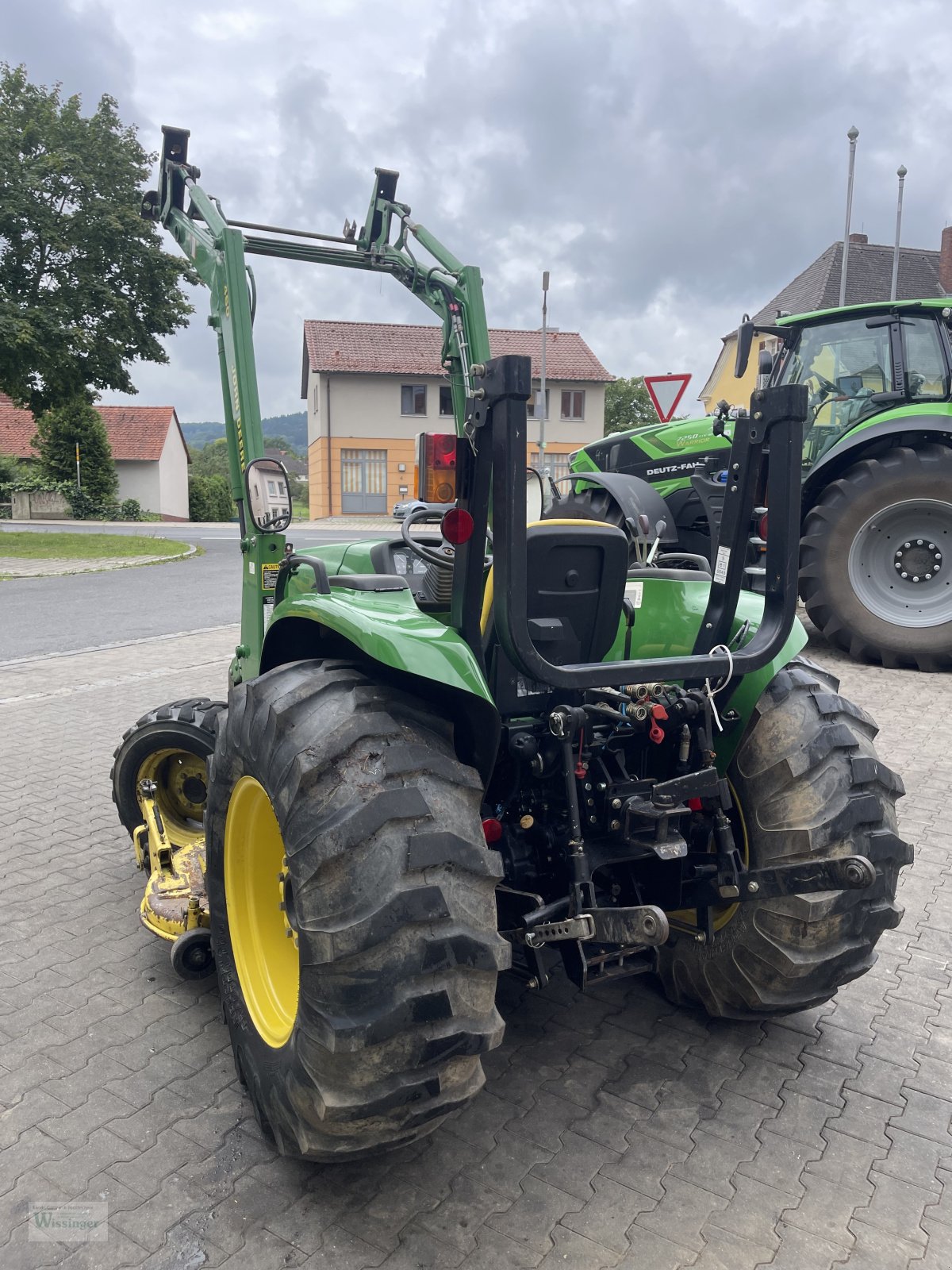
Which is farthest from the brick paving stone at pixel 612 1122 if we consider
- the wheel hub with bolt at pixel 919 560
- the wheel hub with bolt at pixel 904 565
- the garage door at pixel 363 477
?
the garage door at pixel 363 477

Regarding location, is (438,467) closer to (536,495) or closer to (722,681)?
(536,495)

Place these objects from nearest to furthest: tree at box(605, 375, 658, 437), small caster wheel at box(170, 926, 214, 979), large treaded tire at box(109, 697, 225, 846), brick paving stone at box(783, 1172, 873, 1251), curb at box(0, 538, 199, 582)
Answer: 1. brick paving stone at box(783, 1172, 873, 1251)
2. small caster wheel at box(170, 926, 214, 979)
3. large treaded tire at box(109, 697, 225, 846)
4. curb at box(0, 538, 199, 582)
5. tree at box(605, 375, 658, 437)

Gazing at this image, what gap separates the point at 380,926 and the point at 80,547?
22.3 meters

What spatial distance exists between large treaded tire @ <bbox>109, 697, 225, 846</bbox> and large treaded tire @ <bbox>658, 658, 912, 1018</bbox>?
84.0 inches

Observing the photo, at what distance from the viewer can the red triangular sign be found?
10.6 m

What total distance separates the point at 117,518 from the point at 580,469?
33310mm

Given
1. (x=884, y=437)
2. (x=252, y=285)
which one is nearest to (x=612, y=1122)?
(x=252, y=285)

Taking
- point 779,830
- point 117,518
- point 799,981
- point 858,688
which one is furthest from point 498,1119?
point 117,518

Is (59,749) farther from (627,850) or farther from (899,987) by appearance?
(899,987)

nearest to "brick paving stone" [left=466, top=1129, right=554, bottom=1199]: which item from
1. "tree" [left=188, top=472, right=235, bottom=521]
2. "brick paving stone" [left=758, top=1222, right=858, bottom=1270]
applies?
"brick paving stone" [left=758, top=1222, right=858, bottom=1270]

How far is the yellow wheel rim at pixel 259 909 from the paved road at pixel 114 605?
15.4 ft

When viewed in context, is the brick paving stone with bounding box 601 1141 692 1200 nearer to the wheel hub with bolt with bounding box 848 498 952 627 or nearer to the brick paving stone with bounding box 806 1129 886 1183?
the brick paving stone with bounding box 806 1129 886 1183

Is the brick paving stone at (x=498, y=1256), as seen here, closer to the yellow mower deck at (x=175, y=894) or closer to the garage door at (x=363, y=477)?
the yellow mower deck at (x=175, y=894)

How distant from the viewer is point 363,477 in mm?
39656
